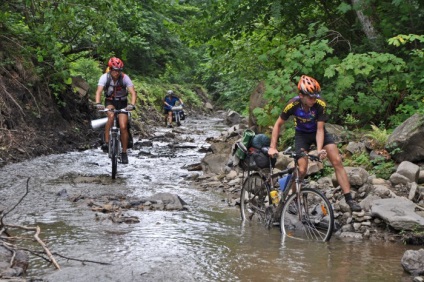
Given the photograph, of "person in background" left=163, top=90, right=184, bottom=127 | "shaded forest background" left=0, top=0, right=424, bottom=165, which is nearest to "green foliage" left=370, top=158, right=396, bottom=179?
"shaded forest background" left=0, top=0, right=424, bottom=165

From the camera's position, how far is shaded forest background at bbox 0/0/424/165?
38.2 ft

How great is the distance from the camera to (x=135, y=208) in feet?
28.0

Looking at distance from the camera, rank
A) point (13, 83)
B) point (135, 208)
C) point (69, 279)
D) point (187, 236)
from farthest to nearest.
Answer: point (13, 83) → point (135, 208) → point (187, 236) → point (69, 279)

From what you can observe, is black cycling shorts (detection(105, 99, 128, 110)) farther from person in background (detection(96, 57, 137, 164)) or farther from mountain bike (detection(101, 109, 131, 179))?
mountain bike (detection(101, 109, 131, 179))

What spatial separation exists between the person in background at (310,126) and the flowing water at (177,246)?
986 millimetres

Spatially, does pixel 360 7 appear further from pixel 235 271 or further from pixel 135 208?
pixel 235 271

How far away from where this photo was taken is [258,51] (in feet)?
54.2

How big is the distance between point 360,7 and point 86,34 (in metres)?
8.56

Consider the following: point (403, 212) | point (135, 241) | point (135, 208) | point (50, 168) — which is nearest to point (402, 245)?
point (403, 212)

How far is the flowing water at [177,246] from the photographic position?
5344 mm

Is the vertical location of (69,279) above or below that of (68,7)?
below

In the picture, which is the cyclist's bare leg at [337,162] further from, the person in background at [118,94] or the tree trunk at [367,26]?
the tree trunk at [367,26]

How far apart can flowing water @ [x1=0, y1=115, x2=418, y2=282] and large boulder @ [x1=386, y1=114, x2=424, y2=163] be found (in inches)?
124

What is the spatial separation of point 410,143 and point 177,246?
17.0 ft
